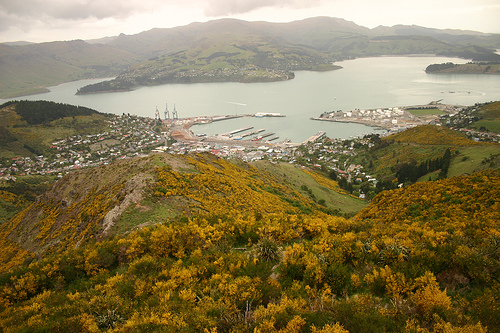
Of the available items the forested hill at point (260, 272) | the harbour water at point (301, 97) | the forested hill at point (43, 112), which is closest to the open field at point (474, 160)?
the forested hill at point (260, 272)

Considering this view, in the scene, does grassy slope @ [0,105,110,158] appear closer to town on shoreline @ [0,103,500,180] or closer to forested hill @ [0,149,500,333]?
town on shoreline @ [0,103,500,180]

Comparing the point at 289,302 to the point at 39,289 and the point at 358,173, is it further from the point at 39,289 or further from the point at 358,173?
the point at 358,173

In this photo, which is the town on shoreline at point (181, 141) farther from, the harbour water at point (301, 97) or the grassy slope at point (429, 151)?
the grassy slope at point (429, 151)

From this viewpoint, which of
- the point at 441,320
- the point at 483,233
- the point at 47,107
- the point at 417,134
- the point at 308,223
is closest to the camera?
the point at 441,320

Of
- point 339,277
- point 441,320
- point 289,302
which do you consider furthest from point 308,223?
point 441,320

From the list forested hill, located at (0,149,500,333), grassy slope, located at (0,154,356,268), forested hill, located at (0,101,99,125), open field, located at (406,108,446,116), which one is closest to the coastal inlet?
forested hill, located at (0,101,99,125)

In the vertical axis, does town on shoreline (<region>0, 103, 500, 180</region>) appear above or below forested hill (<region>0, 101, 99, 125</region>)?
below

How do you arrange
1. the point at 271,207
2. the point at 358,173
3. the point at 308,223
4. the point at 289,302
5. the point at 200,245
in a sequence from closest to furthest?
the point at 289,302 < the point at 200,245 < the point at 308,223 < the point at 271,207 < the point at 358,173
